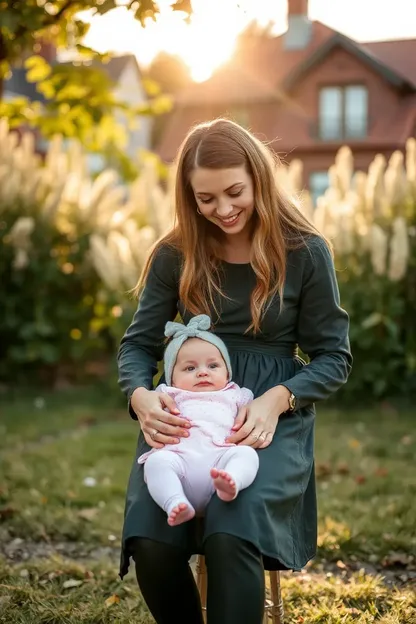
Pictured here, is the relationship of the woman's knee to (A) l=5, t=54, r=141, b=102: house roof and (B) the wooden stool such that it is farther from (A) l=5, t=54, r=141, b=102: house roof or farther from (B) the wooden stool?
(A) l=5, t=54, r=141, b=102: house roof

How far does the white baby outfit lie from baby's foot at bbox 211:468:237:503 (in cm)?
2

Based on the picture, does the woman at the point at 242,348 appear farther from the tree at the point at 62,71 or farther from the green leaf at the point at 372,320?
the green leaf at the point at 372,320

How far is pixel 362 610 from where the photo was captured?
3049 millimetres

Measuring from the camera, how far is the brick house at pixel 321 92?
15.1m

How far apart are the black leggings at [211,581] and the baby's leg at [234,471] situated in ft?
0.36

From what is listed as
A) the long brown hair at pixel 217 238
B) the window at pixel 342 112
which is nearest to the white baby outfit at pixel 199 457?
the long brown hair at pixel 217 238

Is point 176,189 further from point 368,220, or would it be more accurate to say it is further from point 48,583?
point 368,220

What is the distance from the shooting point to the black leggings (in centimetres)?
222

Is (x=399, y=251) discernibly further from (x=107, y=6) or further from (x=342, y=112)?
(x=342, y=112)

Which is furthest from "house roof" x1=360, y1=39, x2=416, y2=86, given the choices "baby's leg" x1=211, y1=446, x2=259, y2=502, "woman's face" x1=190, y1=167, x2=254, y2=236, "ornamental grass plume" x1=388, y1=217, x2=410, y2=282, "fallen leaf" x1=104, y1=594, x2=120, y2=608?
"baby's leg" x1=211, y1=446, x2=259, y2=502

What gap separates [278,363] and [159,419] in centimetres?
44

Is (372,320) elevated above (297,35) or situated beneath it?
situated beneath

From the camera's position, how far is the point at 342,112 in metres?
16.0

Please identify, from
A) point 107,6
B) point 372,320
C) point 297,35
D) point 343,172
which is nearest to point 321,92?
point 297,35
